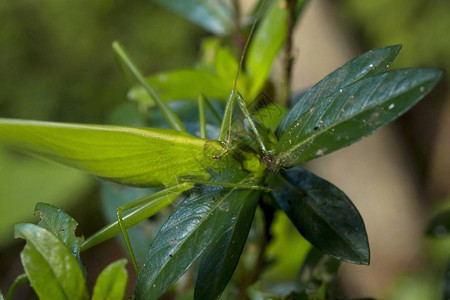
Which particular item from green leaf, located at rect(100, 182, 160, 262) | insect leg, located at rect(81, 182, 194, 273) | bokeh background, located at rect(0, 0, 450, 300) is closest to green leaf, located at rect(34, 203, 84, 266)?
insect leg, located at rect(81, 182, 194, 273)

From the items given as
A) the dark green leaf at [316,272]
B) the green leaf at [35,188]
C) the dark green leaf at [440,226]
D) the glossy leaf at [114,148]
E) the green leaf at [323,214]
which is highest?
the green leaf at [35,188]

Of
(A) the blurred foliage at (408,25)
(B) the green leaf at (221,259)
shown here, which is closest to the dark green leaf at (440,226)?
(B) the green leaf at (221,259)

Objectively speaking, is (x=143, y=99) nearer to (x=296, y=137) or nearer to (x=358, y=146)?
(x=296, y=137)

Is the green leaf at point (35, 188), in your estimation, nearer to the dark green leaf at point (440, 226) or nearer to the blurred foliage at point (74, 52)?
the blurred foliage at point (74, 52)

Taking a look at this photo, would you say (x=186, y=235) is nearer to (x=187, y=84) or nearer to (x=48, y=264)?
(x=48, y=264)

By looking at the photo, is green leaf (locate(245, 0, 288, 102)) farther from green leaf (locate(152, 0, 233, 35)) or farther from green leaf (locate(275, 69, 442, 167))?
green leaf (locate(275, 69, 442, 167))

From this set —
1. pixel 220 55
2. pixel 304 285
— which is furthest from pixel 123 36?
pixel 304 285
